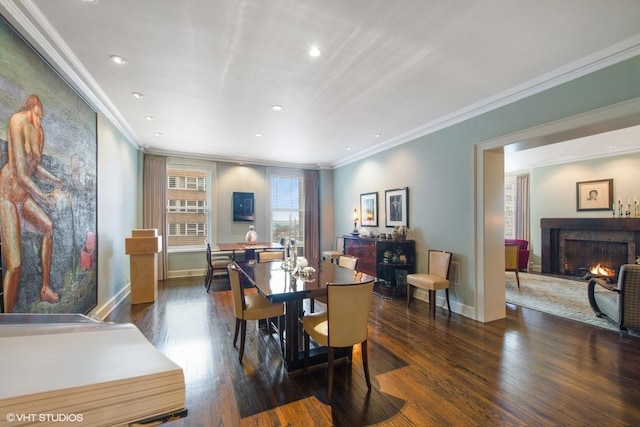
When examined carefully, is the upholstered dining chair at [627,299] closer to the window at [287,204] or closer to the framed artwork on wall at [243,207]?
the window at [287,204]

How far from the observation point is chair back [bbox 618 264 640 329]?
293cm

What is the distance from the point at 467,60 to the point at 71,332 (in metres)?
3.23

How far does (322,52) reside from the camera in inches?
93.0

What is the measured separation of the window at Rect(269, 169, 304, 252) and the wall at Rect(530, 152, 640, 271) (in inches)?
247

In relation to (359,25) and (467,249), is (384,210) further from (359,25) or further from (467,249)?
(359,25)

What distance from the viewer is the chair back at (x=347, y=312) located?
2.01 metres

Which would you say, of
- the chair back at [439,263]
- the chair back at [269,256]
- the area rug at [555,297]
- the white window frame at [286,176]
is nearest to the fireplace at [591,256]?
the area rug at [555,297]

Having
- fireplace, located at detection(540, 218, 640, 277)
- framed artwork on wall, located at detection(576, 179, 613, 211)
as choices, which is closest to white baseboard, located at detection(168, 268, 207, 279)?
fireplace, located at detection(540, 218, 640, 277)

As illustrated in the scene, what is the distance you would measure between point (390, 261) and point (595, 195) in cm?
552

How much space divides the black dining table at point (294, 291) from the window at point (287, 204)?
4.26m

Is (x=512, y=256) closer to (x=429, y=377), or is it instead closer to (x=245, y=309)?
(x=429, y=377)

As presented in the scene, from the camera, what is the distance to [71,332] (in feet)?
2.53

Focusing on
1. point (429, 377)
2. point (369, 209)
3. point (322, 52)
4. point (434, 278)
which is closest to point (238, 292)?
point (429, 377)

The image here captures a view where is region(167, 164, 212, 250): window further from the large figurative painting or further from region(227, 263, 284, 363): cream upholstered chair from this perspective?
region(227, 263, 284, 363): cream upholstered chair
